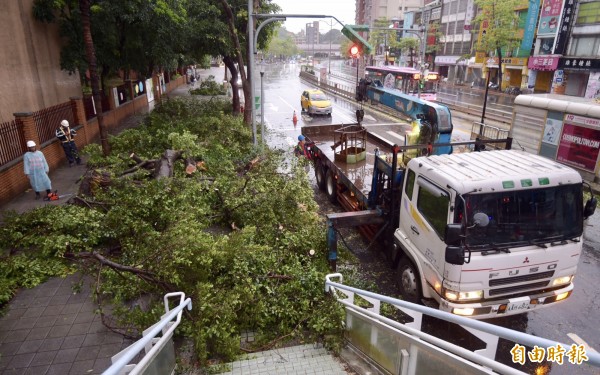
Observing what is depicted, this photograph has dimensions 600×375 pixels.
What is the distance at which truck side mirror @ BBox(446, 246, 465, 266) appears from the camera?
205 inches

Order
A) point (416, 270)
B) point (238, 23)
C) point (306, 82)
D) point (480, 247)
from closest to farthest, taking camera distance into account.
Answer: point (480, 247)
point (416, 270)
point (238, 23)
point (306, 82)

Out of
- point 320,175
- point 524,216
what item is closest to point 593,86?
point 320,175

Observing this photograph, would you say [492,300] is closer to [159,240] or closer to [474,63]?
[159,240]

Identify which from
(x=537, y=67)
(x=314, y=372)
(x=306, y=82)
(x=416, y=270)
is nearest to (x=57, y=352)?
(x=314, y=372)

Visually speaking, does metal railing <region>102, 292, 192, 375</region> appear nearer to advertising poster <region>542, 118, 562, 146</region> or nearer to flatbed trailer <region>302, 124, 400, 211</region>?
flatbed trailer <region>302, 124, 400, 211</region>

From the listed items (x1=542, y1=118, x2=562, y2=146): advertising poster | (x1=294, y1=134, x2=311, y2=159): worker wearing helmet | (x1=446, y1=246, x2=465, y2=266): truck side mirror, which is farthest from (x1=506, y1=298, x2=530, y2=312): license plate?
(x1=542, y1=118, x2=562, y2=146): advertising poster

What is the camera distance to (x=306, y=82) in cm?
5822

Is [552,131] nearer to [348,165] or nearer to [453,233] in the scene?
[348,165]

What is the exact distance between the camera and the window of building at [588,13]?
32656 mm

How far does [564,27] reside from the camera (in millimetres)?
36156

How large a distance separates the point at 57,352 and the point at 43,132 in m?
10.6

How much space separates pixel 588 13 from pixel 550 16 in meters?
4.06

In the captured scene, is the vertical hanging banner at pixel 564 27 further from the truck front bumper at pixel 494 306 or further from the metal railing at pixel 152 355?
the metal railing at pixel 152 355

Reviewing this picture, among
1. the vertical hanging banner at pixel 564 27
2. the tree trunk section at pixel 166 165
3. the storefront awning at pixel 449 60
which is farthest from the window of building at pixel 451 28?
the tree trunk section at pixel 166 165
